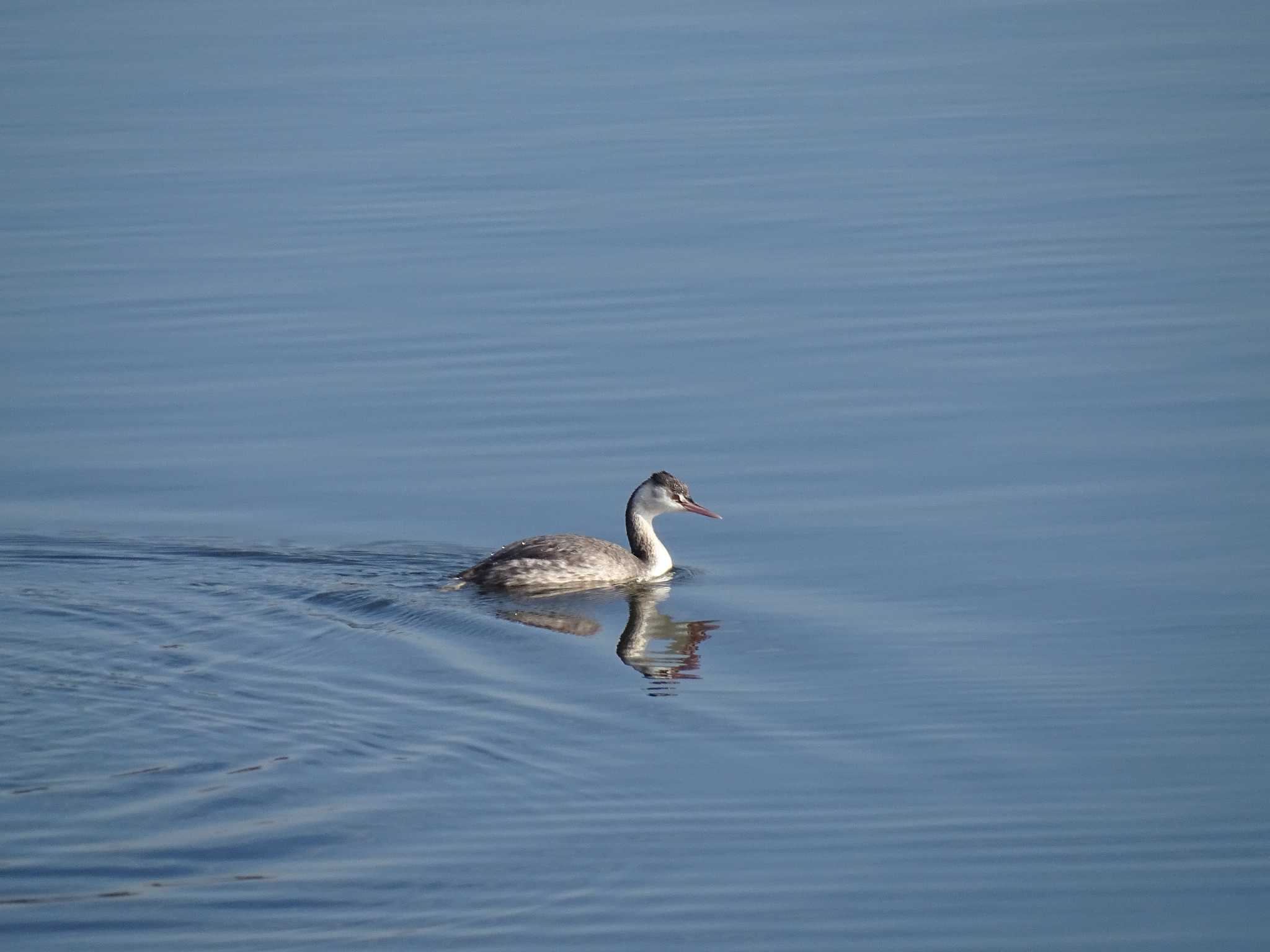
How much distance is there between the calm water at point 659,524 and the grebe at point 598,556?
0.69ft

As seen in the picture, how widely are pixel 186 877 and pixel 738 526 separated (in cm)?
689

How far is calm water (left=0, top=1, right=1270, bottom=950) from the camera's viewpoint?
28.2 feet

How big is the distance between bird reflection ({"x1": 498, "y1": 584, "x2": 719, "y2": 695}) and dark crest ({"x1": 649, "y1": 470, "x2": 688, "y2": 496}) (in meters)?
0.75

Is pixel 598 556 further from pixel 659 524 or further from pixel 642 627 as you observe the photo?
pixel 659 524

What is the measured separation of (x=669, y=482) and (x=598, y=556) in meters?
0.80

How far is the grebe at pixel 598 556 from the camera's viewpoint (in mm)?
13178

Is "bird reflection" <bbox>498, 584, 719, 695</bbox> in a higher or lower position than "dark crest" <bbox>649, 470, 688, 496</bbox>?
lower

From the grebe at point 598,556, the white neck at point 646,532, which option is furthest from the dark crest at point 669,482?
the white neck at point 646,532

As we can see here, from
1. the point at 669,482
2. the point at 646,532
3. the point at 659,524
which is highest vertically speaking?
the point at 659,524

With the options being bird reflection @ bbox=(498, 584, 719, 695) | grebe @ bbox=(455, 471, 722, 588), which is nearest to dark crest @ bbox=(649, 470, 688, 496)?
grebe @ bbox=(455, 471, 722, 588)

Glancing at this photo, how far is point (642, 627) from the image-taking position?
1275 centimetres

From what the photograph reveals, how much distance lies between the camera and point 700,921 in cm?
812

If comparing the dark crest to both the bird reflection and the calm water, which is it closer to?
the calm water

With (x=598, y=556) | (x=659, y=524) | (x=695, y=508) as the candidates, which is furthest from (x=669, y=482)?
(x=659, y=524)
